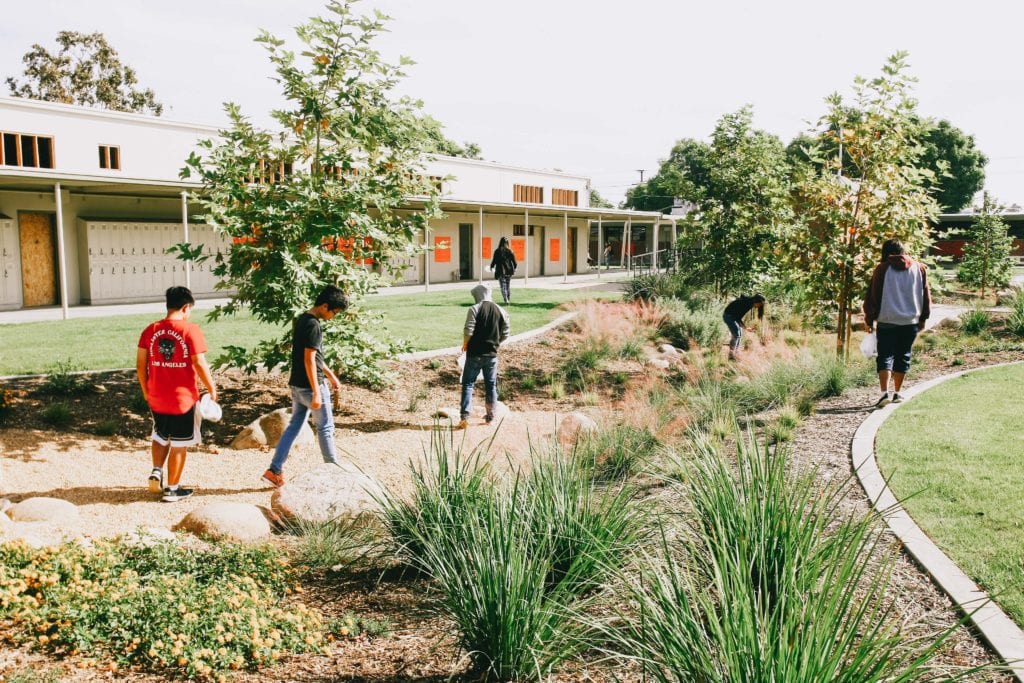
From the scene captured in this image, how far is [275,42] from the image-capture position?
7922 mm

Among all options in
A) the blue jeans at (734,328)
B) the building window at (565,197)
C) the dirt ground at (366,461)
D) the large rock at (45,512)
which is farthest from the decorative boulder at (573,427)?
the building window at (565,197)

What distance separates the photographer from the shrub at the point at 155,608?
3506 mm

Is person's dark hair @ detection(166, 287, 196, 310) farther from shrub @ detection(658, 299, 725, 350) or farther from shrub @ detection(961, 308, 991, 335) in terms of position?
shrub @ detection(961, 308, 991, 335)

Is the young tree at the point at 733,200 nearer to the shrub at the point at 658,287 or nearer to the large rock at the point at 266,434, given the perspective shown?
the shrub at the point at 658,287

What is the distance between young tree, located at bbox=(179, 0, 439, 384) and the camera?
7.92 meters

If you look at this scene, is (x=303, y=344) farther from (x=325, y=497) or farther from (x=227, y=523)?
(x=227, y=523)

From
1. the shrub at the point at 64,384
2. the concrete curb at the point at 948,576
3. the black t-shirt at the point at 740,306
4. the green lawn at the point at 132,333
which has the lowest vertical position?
the concrete curb at the point at 948,576

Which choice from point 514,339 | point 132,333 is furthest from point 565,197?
point 132,333

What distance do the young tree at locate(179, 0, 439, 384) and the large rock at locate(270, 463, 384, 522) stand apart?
8.83 feet

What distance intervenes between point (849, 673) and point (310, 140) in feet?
25.2

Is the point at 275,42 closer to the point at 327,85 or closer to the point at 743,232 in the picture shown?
the point at 327,85

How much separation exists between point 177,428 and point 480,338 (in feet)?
11.3

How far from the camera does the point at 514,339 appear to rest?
1370 cm

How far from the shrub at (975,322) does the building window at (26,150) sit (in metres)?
20.3
